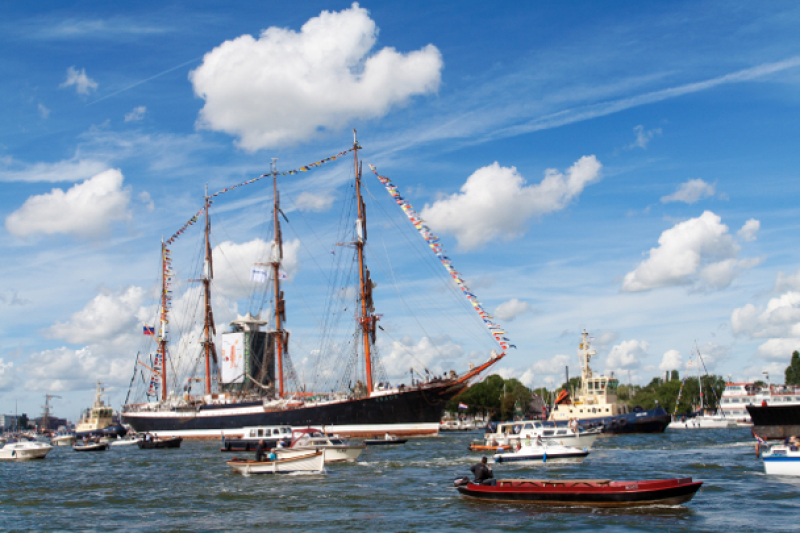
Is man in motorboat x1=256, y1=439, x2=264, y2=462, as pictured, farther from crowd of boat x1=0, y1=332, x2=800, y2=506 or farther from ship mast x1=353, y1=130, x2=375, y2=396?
ship mast x1=353, y1=130, x2=375, y2=396

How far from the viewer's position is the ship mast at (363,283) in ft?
296

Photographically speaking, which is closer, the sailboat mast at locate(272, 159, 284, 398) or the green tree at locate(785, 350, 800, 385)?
the sailboat mast at locate(272, 159, 284, 398)

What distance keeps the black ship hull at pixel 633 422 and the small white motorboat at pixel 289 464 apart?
5075cm

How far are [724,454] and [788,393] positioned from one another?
879 inches

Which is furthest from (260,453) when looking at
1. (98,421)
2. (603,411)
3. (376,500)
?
(98,421)

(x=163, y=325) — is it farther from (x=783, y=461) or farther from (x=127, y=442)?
(x=783, y=461)

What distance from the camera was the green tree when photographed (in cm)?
16612

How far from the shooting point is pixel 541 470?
42969mm

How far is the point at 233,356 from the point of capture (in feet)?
429

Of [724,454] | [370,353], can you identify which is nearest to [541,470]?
[724,454]

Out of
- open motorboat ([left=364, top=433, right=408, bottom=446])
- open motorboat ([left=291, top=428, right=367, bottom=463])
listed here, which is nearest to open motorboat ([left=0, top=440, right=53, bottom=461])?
open motorboat ([left=364, top=433, right=408, bottom=446])

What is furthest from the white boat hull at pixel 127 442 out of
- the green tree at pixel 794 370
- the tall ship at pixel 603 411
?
the green tree at pixel 794 370

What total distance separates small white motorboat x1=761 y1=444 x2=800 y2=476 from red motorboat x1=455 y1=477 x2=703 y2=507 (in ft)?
35.1

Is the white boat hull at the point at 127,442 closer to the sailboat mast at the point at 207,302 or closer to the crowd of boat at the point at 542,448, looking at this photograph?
the crowd of boat at the point at 542,448
